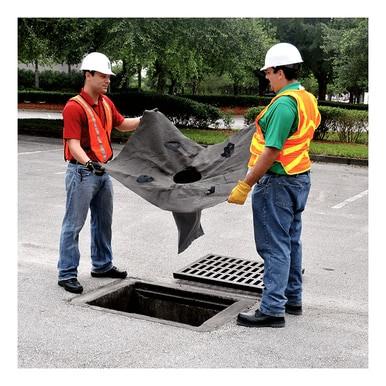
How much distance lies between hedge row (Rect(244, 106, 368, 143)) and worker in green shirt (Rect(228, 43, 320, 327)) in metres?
13.8

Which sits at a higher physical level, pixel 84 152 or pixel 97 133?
pixel 97 133

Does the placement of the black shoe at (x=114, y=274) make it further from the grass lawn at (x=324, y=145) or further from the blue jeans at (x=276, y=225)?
the grass lawn at (x=324, y=145)

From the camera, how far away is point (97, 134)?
216 inches

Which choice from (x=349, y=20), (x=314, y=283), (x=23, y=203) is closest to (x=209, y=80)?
(x=349, y=20)

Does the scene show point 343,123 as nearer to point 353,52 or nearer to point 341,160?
point 341,160

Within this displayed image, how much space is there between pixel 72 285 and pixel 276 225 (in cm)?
186

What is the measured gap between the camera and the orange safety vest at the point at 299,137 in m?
4.51

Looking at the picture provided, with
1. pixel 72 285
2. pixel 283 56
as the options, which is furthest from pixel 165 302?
pixel 283 56

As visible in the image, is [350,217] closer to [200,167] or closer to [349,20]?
[200,167]

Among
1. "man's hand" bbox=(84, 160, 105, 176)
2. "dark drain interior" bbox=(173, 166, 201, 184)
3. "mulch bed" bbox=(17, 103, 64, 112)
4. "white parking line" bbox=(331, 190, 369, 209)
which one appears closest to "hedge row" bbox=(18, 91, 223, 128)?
"white parking line" bbox=(331, 190, 369, 209)

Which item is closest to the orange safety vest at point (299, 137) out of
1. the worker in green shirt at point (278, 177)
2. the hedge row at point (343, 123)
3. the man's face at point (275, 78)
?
the worker in green shirt at point (278, 177)

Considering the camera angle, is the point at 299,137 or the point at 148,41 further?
the point at 148,41

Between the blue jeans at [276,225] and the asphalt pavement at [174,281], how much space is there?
0.27m

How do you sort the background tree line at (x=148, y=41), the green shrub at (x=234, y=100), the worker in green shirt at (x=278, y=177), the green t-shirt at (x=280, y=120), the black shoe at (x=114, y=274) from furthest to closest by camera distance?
the green shrub at (x=234, y=100), the background tree line at (x=148, y=41), the black shoe at (x=114, y=274), the worker in green shirt at (x=278, y=177), the green t-shirt at (x=280, y=120)
